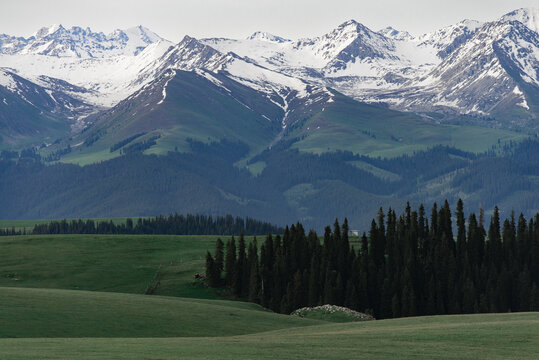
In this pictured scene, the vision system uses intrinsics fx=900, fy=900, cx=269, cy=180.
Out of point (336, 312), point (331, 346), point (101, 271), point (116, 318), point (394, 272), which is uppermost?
point (101, 271)

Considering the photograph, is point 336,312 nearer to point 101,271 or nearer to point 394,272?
point 394,272

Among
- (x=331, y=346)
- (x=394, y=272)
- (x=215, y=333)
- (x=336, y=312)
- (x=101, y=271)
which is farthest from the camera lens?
(x=101, y=271)

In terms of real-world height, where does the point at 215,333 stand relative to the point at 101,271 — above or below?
below

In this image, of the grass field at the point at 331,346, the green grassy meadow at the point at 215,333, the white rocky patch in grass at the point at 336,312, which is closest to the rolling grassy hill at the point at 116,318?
the green grassy meadow at the point at 215,333

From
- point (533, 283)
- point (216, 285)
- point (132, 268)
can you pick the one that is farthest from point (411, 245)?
point (132, 268)

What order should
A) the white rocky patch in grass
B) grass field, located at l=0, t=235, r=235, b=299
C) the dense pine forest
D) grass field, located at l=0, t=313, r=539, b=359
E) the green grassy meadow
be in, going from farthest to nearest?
grass field, located at l=0, t=235, r=235, b=299, the dense pine forest, the white rocky patch in grass, the green grassy meadow, grass field, located at l=0, t=313, r=539, b=359

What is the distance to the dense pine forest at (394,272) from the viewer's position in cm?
16338

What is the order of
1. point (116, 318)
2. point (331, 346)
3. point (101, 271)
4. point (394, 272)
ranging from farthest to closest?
point (101, 271), point (394, 272), point (116, 318), point (331, 346)

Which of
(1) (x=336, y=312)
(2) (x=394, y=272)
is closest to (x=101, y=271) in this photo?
(2) (x=394, y=272)

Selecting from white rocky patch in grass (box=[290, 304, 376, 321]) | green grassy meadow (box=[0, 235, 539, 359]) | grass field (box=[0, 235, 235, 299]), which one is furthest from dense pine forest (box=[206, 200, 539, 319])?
green grassy meadow (box=[0, 235, 539, 359])

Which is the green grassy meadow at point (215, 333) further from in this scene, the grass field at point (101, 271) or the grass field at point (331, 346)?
the grass field at point (101, 271)

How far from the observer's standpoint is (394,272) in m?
174

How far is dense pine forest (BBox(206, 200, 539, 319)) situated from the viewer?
536 feet

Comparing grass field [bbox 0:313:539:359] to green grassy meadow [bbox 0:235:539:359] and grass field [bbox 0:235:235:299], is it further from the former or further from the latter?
grass field [bbox 0:235:235:299]
